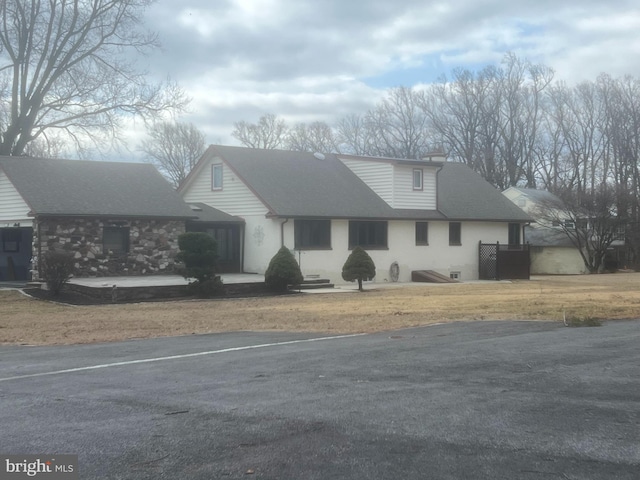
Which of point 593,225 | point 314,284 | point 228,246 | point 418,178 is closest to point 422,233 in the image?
point 418,178

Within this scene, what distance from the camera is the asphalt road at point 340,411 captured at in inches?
211

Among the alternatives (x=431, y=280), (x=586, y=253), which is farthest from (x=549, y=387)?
(x=586, y=253)

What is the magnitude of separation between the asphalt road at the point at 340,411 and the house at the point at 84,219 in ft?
49.7

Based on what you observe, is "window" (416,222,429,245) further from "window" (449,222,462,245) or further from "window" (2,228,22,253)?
"window" (2,228,22,253)

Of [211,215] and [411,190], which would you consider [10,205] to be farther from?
[411,190]

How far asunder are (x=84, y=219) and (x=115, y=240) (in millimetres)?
1499

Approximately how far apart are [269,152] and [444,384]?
27.3 m

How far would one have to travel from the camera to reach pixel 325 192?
105 feet

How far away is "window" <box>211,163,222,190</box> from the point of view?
32250mm

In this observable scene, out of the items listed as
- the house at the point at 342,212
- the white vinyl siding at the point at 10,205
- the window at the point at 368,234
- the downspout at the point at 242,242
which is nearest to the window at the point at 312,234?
the house at the point at 342,212

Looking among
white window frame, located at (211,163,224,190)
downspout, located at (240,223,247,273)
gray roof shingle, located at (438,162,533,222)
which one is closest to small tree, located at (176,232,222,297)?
downspout, located at (240,223,247,273)

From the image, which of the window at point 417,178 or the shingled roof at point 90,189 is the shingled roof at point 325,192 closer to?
the window at point 417,178

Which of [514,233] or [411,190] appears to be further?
[514,233]

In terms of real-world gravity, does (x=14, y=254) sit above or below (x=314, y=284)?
above
